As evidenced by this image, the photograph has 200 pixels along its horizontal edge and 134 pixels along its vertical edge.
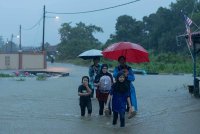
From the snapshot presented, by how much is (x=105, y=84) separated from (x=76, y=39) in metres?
85.7

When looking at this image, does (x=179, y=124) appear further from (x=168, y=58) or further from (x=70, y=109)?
(x=168, y=58)

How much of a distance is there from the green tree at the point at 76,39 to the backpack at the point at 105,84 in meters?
82.0

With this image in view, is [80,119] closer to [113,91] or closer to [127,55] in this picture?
[113,91]

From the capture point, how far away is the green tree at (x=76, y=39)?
9588 centimetres

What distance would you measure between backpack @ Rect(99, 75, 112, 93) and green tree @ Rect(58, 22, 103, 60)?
269 ft

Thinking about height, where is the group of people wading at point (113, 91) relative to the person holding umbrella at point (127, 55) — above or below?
below

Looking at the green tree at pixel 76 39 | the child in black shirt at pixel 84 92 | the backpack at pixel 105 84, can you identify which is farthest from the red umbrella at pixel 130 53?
the green tree at pixel 76 39

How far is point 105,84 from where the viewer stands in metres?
12.3

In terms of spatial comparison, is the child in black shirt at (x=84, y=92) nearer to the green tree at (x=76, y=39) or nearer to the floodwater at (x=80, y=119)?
the floodwater at (x=80, y=119)

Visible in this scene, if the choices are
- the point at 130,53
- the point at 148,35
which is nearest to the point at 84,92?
the point at 130,53

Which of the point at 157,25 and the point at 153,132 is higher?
the point at 157,25

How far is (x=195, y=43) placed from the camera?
18062mm

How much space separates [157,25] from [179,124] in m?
73.5

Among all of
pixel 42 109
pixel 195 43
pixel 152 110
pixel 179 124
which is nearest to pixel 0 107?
pixel 42 109
